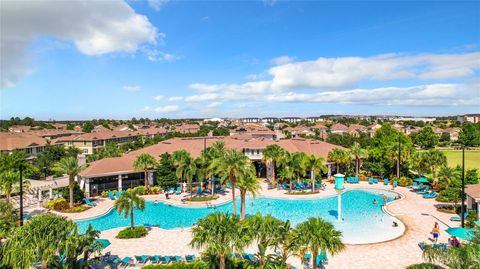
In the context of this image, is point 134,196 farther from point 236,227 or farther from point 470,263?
point 470,263

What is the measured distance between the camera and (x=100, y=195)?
129 ft

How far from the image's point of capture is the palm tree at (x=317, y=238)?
15086 millimetres

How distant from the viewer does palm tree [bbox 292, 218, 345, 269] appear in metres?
15.1

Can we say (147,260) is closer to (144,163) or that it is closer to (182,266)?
(182,266)

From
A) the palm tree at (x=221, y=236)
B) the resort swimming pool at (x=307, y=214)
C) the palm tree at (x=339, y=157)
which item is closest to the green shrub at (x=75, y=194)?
the resort swimming pool at (x=307, y=214)

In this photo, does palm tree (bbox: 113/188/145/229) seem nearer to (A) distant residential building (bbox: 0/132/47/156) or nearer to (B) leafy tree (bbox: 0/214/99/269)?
(B) leafy tree (bbox: 0/214/99/269)

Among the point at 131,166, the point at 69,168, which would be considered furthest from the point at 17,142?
the point at 69,168

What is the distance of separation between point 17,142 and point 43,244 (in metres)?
65.6

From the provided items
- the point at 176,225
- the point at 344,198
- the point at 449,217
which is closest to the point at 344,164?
the point at 344,198

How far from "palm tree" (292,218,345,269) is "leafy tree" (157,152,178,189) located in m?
28.1

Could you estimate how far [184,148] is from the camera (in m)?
53.3

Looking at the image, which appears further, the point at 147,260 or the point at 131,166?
the point at 131,166

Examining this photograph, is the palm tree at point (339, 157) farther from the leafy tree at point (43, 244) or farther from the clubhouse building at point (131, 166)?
the leafy tree at point (43, 244)

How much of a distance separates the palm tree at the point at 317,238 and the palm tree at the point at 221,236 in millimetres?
2726
